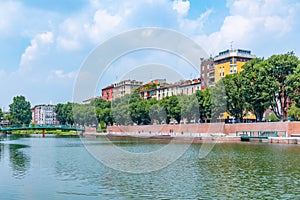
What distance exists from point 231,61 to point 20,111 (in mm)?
82898

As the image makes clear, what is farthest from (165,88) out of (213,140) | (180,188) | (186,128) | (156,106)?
(180,188)

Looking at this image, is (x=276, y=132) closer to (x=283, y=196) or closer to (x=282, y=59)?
(x=282, y=59)

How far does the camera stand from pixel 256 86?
60.6m

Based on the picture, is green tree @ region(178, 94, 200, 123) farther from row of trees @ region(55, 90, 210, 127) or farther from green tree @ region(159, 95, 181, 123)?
green tree @ region(159, 95, 181, 123)

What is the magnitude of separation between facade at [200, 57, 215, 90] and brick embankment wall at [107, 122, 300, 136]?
16261 millimetres

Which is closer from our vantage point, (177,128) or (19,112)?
(177,128)

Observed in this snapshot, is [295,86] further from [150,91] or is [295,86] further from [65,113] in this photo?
[65,113]

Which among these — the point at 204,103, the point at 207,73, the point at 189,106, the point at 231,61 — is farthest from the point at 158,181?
the point at 207,73

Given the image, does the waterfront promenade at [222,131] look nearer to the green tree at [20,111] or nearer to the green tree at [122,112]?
the green tree at [122,112]

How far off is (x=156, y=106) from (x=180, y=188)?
70291mm

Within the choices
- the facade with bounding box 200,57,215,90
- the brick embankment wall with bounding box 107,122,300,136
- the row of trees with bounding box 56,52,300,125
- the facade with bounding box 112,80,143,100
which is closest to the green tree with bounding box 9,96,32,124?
the facade with bounding box 112,80,143,100

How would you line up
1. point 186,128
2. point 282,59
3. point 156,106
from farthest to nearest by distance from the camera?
point 156,106 < point 186,128 < point 282,59

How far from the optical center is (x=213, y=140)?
62688 mm

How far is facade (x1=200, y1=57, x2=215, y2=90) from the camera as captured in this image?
3814 inches
